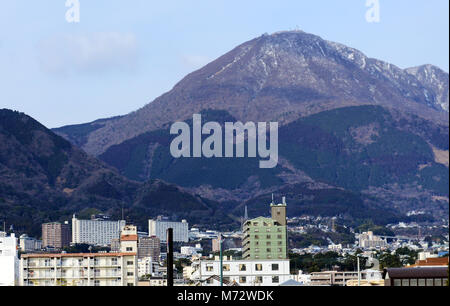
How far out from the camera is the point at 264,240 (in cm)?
14825

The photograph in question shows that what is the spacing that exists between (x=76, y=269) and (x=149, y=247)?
4193 inches

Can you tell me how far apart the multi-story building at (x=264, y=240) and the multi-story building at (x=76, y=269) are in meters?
65.1

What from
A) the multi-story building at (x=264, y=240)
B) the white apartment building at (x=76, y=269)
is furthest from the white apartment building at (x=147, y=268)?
the white apartment building at (x=76, y=269)

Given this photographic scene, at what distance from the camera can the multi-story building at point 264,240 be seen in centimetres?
14288

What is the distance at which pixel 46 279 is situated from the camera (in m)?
74.9


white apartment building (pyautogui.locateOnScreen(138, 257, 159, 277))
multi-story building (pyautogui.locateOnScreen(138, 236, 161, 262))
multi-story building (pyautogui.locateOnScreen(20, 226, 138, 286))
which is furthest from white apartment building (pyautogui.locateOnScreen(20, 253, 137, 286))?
multi-story building (pyautogui.locateOnScreen(138, 236, 161, 262))

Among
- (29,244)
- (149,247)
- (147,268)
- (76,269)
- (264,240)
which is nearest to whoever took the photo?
(76,269)

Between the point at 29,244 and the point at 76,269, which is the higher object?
the point at 29,244

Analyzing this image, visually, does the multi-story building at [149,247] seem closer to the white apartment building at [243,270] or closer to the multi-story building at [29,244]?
the multi-story building at [29,244]

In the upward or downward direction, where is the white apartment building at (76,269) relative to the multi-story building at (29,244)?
downward

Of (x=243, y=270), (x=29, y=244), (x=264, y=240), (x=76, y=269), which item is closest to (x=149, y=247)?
(x=29, y=244)

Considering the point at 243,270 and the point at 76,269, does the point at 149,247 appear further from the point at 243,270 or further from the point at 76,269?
the point at 76,269
